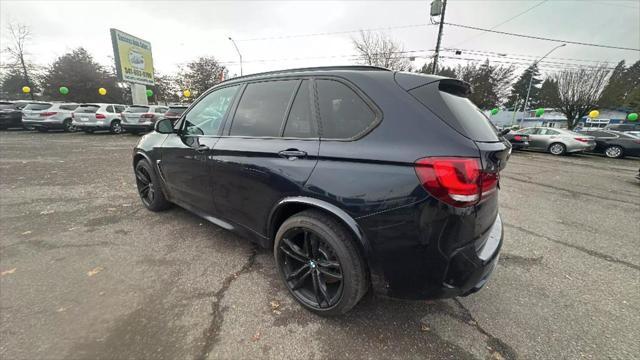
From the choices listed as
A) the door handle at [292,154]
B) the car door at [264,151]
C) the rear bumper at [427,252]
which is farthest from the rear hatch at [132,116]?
the rear bumper at [427,252]

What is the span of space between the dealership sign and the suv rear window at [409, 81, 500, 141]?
889 inches

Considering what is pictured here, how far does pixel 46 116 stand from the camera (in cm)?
1381

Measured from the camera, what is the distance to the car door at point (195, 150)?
2691 millimetres

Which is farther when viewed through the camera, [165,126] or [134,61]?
[134,61]

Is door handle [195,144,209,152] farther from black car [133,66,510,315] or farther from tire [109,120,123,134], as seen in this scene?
tire [109,120,123,134]

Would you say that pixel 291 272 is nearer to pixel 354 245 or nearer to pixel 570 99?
pixel 354 245

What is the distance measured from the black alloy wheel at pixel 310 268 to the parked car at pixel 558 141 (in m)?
16.4

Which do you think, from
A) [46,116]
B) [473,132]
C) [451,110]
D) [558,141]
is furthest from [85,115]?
[558,141]

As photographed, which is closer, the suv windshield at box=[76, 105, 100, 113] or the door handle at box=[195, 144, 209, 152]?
the door handle at box=[195, 144, 209, 152]

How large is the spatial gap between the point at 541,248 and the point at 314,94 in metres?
3.31

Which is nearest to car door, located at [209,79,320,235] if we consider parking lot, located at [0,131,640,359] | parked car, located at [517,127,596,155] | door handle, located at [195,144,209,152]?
door handle, located at [195,144,209,152]

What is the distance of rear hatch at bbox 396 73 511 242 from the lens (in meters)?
1.51

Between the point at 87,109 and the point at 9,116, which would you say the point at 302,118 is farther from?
the point at 9,116

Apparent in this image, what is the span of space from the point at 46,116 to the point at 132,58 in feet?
24.6
